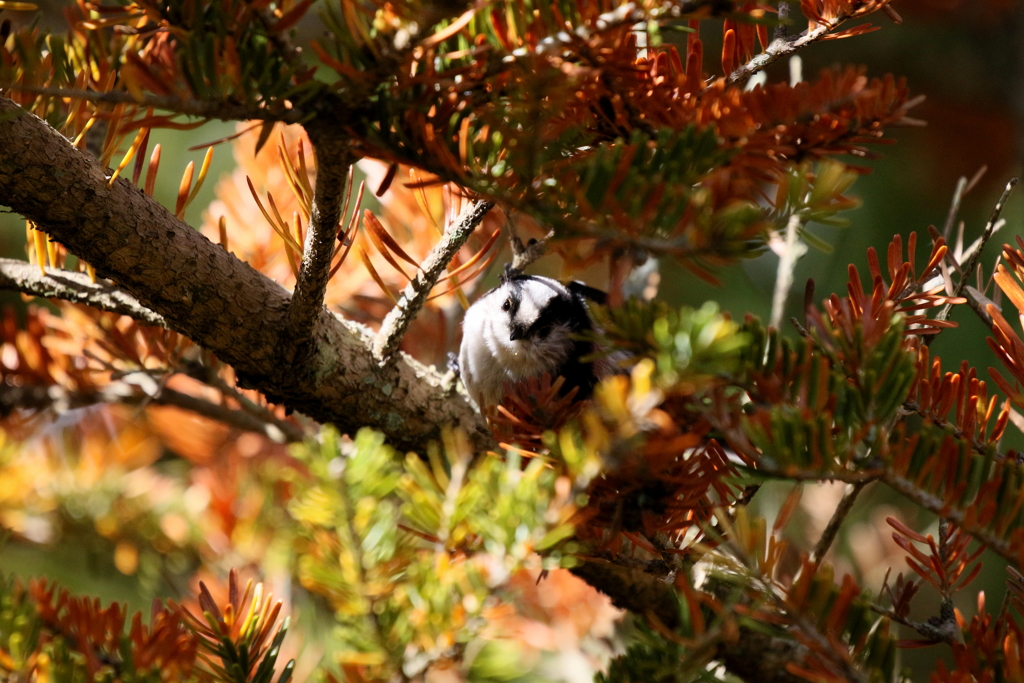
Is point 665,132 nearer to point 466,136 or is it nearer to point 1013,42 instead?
point 466,136

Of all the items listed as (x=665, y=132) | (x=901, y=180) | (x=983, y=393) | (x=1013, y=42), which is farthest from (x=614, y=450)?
(x=1013, y=42)

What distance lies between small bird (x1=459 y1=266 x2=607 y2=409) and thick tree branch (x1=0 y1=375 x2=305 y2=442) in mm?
372

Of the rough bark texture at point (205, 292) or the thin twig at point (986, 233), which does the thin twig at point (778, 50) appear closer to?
the thin twig at point (986, 233)

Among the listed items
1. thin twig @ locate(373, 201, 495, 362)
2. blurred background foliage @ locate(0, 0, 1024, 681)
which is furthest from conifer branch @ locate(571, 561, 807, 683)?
thin twig @ locate(373, 201, 495, 362)

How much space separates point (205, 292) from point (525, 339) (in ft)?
1.97

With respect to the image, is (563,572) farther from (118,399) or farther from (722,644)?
(118,399)

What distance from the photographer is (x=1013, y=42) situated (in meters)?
2.39

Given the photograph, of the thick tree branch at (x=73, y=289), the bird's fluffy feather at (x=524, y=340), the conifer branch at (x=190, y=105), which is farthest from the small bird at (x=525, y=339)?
the conifer branch at (x=190, y=105)

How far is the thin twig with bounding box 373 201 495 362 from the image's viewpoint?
30.9 inches

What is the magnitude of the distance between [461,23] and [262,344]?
50 centimetres

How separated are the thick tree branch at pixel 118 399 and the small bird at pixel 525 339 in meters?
0.37

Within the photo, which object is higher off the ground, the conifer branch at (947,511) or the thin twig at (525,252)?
the thin twig at (525,252)

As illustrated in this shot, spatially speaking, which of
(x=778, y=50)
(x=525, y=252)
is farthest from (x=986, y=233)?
(x=525, y=252)

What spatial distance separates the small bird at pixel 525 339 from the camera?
123cm
